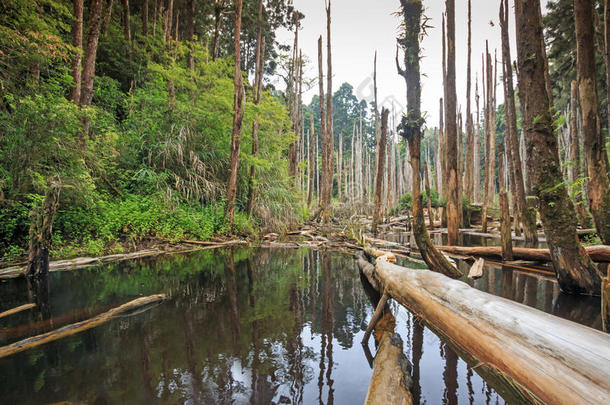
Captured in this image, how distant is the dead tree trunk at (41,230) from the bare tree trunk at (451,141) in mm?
7833

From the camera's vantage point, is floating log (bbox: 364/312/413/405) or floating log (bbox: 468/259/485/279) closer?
floating log (bbox: 364/312/413/405)

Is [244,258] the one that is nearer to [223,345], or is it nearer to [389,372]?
[223,345]

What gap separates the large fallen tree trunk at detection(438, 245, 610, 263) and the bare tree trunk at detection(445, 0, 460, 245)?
408 millimetres

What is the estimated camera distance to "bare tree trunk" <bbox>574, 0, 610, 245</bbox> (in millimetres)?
4719

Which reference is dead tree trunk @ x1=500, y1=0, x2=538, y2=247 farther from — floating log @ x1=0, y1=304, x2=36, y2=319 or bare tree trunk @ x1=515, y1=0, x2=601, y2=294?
floating log @ x1=0, y1=304, x2=36, y2=319

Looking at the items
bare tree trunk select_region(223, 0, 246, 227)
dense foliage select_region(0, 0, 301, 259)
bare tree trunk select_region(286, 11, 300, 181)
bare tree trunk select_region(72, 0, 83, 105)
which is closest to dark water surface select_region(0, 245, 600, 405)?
dense foliage select_region(0, 0, 301, 259)

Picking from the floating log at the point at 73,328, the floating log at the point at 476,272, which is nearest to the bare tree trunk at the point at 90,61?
the floating log at the point at 73,328

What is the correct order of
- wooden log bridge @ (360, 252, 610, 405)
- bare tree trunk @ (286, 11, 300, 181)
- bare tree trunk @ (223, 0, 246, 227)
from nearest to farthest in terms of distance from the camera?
Answer: wooden log bridge @ (360, 252, 610, 405) → bare tree trunk @ (223, 0, 246, 227) → bare tree trunk @ (286, 11, 300, 181)

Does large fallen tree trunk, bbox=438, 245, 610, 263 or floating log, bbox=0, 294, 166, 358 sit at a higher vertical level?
large fallen tree trunk, bbox=438, 245, 610, 263

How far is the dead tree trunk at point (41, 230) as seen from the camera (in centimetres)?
426

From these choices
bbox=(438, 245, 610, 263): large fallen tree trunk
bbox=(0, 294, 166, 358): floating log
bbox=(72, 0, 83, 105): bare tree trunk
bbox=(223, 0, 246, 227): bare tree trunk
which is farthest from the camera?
bbox=(223, 0, 246, 227): bare tree trunk

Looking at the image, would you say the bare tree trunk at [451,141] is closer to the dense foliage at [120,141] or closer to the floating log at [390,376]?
the floating log at [390,376]

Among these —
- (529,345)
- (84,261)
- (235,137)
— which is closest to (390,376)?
(529,345)

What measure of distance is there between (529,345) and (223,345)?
2.29 metres
